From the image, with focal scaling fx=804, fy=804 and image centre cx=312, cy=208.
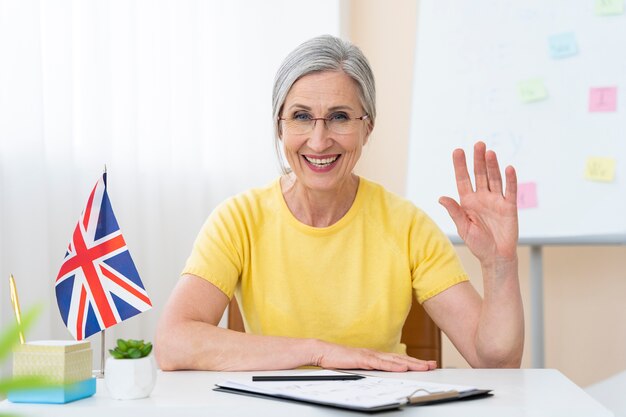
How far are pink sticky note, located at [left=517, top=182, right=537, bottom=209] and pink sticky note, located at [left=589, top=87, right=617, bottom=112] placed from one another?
0.99 feet

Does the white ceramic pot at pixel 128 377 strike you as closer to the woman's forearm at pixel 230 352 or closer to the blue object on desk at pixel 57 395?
the blue object on desk at pixel 57 395

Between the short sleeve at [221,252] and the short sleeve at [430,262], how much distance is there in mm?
366

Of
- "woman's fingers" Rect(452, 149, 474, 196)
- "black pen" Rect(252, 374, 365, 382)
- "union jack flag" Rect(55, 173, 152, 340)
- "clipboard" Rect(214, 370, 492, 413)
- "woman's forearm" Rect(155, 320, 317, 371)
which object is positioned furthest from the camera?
"woman's fingers" Rect(452, 149, 474, 196)

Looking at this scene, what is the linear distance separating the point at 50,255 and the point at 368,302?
35.8 inches

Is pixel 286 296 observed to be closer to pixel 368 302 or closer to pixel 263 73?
pixel 368 302

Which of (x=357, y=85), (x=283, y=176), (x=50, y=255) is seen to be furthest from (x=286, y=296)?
(x=50, y=255)

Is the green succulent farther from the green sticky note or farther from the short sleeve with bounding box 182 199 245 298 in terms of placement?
the green sticky note

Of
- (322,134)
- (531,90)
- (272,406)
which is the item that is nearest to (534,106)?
(531,90)

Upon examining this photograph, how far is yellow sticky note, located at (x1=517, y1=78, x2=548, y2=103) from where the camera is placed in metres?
2.61

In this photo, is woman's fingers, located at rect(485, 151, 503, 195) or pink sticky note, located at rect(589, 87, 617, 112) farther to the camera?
pink sticky note, located at rect(589, 87, 617, 112)

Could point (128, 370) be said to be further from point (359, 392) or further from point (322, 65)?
point (322, 65)

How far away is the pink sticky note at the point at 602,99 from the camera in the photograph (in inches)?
98.1

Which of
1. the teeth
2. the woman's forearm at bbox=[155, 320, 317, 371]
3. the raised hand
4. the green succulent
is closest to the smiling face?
the teeth

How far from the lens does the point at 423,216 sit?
1729 millimetres
